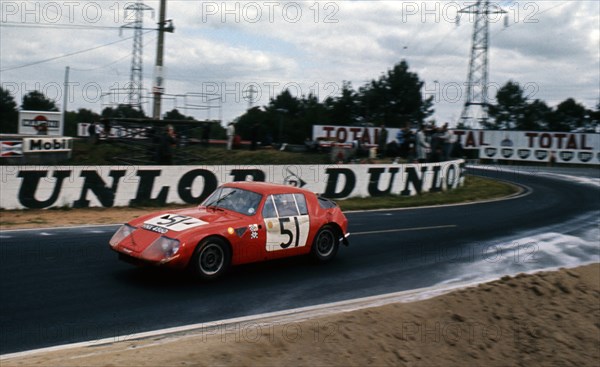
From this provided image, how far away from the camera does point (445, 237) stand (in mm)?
12430

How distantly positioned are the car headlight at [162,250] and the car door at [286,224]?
1.54m

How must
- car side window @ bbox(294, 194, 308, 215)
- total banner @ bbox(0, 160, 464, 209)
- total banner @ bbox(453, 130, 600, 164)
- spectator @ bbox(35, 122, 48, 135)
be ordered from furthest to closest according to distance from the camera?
total banner @ bbox(453, 130, 600, 164)
spectator @ bbox(35, 122, 48, 135)
total banner @ bbox(0, 160, 464, 209)
car side window @ bbox(294, 194, 308, 215)

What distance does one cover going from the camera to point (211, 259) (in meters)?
7.93

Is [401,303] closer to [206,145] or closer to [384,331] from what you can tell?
[384,331]

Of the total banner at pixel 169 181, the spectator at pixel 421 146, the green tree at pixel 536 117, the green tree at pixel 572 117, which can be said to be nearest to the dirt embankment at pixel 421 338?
the total banner at pixel 169 181

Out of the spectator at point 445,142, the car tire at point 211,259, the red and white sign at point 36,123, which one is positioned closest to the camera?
the car tire at point 211,259

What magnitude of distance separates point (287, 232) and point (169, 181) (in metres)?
7.70

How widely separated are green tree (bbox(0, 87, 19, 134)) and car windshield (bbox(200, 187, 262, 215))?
93214 mm

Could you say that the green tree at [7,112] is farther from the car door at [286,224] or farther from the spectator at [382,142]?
the car door at [286,224]

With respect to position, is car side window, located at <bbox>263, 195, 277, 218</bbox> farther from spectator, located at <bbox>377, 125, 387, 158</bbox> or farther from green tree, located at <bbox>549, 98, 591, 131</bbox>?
green tree, located at <bbox>549, 98, 591, 131</bbox>

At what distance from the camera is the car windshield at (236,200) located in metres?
8.53

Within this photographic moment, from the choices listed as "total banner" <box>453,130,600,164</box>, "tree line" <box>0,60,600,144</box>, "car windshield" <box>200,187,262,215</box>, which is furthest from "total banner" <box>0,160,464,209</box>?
"tree line" <box>0,60,600,144</box>

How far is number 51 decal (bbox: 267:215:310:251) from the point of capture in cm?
857

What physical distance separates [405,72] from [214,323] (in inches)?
3037
